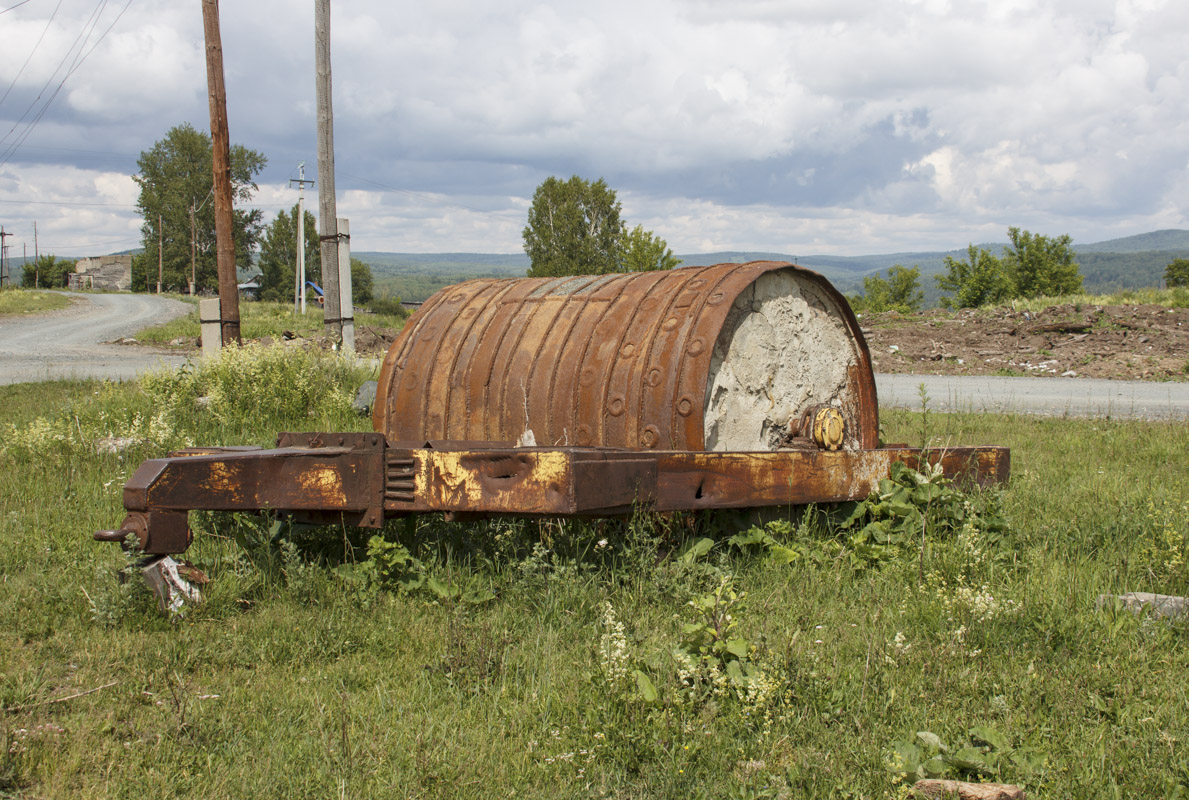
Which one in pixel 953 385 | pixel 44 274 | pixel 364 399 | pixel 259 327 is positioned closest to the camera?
pixel 364 399

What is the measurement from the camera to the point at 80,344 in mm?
23234

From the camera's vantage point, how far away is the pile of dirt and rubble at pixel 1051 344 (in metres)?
14.7

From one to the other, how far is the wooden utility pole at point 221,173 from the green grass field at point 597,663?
7.83m

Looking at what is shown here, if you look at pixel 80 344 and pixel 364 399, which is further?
pixel 80 344

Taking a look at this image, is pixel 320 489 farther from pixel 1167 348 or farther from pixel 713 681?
pixel 1167 348

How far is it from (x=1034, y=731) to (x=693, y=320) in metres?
2.07

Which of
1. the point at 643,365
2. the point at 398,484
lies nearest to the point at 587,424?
the point at 643,365

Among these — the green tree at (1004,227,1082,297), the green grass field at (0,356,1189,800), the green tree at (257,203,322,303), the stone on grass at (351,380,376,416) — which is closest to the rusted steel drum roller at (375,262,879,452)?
the green grass field at (0,356,1189,800)

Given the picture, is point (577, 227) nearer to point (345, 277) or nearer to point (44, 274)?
point (345, 277)

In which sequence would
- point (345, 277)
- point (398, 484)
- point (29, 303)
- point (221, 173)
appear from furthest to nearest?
point (29, 303)
point (345, 277)
point (221, 173)
point (398, 484)

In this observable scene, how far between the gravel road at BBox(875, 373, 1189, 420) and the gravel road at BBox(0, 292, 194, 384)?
31.6 feet

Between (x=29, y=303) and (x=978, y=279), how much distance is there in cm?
6103

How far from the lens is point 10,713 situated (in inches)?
95.9

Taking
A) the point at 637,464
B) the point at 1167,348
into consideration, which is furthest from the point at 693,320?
the point at 1167,348
